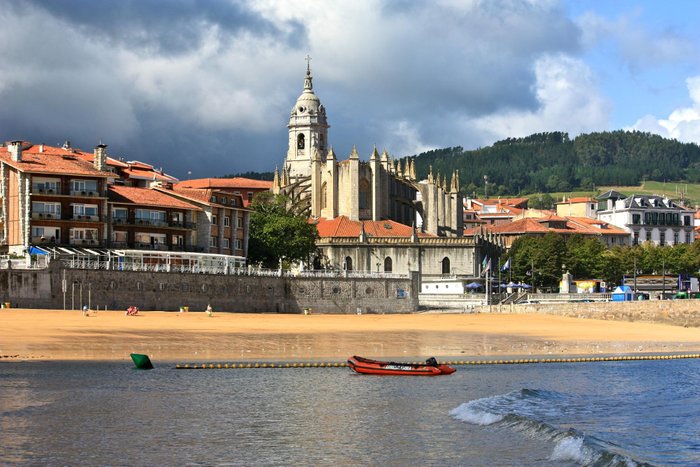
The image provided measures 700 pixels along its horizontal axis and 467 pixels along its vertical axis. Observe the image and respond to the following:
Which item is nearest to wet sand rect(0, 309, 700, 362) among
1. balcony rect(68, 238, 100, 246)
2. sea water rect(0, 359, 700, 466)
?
sea water rect(0, 359, 700, 466)

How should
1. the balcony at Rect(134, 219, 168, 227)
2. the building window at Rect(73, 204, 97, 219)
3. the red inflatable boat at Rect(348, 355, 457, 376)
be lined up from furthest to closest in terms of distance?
the balcony at Rect(134, 219, 168, 227) < the building window at Rect(73, 204, 97, 219) < the red inflatable boat at Rect(348, 355, 457, 376)

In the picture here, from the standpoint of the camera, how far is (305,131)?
166 meters

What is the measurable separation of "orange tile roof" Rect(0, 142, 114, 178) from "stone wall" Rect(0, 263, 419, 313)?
10705 millimetres

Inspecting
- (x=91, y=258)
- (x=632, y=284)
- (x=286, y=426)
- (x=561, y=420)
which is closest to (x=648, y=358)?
(x=561, y=420)

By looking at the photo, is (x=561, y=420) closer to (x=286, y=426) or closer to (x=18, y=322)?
(x=286, y=426)

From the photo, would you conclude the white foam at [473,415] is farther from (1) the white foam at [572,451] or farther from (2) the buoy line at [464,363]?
(2) the buoy line at [464,363]

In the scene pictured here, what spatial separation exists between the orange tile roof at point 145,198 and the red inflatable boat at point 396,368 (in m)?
47.2

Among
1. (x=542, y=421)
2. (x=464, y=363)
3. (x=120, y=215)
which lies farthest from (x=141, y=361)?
(x=120, y=215)

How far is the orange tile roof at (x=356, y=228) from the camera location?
126750mm

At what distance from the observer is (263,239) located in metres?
114

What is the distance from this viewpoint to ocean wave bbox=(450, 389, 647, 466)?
31969 mm

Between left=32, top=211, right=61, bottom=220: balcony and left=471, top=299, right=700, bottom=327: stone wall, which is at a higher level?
left=32, top=211, right=61, bottom=220: balcony

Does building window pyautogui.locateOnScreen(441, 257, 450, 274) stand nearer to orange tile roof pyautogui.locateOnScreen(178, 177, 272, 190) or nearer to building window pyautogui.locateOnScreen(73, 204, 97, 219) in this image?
orange tile roof pyautogui.locateOnScreen(178, 177, 272, 190)

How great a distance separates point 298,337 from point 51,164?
1191 inches
